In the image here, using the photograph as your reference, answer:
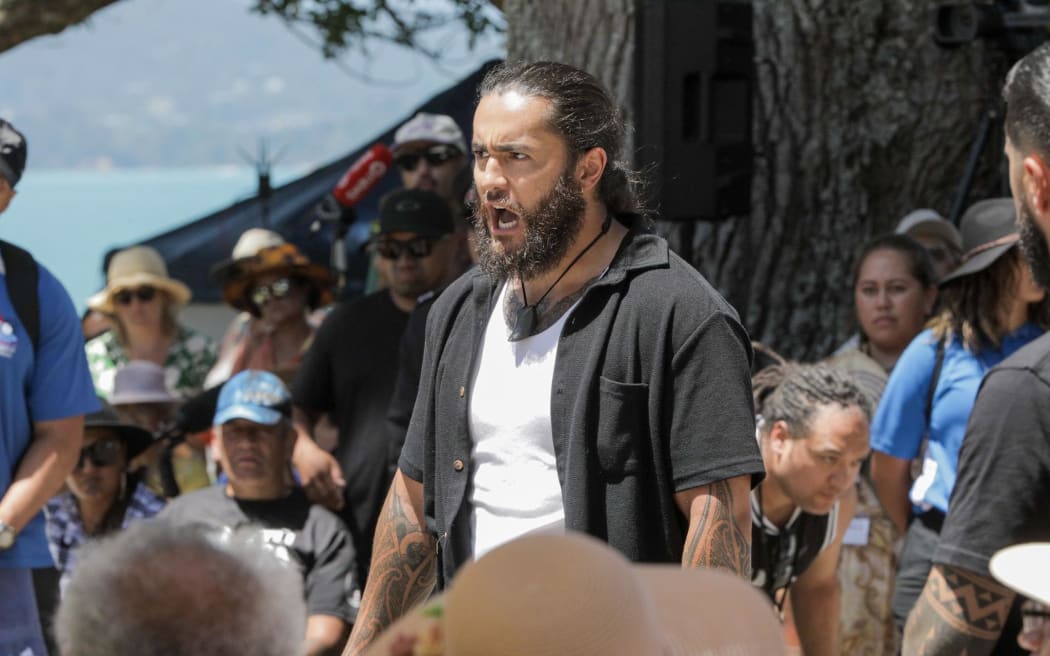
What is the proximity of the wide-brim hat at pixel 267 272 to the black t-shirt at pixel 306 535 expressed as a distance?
170 cm

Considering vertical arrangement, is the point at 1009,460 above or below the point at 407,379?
above

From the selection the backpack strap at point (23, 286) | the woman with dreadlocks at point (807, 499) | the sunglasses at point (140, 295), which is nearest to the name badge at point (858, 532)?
the woman with dreadlocks at point (807, 499)

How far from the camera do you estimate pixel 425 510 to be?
10.5 feet

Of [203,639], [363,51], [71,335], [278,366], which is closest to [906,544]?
[71,335]

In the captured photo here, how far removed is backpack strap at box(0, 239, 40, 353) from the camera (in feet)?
13.1

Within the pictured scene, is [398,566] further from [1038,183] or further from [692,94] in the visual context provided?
[692,94]

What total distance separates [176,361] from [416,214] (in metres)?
2.13

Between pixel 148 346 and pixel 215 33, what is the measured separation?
19767 centimetres

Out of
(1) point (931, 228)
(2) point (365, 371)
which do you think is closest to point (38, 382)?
(2) point (365, 371)

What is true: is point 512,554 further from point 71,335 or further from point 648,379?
point 71,335

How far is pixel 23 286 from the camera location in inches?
158

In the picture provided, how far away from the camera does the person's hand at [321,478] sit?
17.3 feet

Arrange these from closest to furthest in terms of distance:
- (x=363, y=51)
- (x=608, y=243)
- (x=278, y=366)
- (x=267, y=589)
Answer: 1. (x=267, y=589)
2. (x=608, y=243)
3. (x=278, y=366)
4. (x=363, y=51)

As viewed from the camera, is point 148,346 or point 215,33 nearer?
point 148,346
